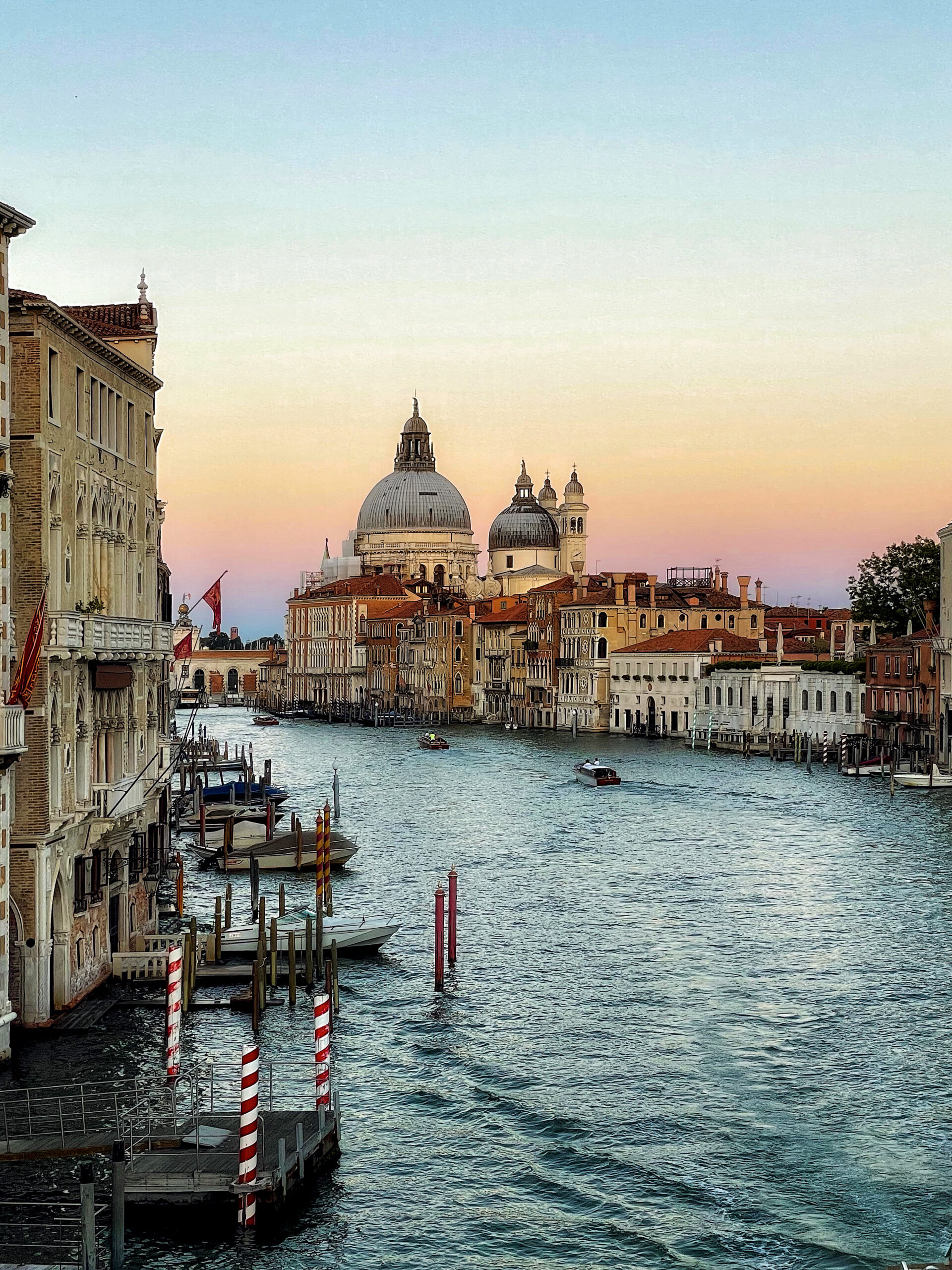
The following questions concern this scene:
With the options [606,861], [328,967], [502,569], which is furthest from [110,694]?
[502,569]

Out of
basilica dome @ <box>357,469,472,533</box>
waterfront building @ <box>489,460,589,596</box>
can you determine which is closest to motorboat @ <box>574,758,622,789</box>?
waterfront building @ <box>489,460,589,596</box>

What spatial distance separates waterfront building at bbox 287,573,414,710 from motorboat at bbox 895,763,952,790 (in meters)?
86.5

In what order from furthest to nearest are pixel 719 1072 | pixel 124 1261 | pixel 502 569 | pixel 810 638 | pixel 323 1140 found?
pixel 502 569 → pixel 810 638 → pixel 719 1072 → pixel 323 1140 → pixel 124 1261

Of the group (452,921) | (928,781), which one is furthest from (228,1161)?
(928,781)

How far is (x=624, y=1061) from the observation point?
2091 centimetres

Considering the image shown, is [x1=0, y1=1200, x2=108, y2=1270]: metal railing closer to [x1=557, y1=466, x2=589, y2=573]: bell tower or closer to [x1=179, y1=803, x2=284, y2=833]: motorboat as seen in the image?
[x1=179, y1=803, x2=284, y2=833]: motorboat

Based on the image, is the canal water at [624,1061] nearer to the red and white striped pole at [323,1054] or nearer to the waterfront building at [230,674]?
the red and white striped pole at [323,1054]

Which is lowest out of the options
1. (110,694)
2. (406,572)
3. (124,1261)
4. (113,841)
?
(124,1261)

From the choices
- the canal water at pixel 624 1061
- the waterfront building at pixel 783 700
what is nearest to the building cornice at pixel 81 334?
the canal water at pixel 624 1061

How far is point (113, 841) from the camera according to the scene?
74.5 ft

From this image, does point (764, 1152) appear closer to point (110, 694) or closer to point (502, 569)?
point (110, 694)

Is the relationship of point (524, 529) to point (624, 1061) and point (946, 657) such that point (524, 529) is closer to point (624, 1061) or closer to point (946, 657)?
point (946, 657)

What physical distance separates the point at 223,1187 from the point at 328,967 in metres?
7.57

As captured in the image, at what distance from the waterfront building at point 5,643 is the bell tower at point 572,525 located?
140264 mm
